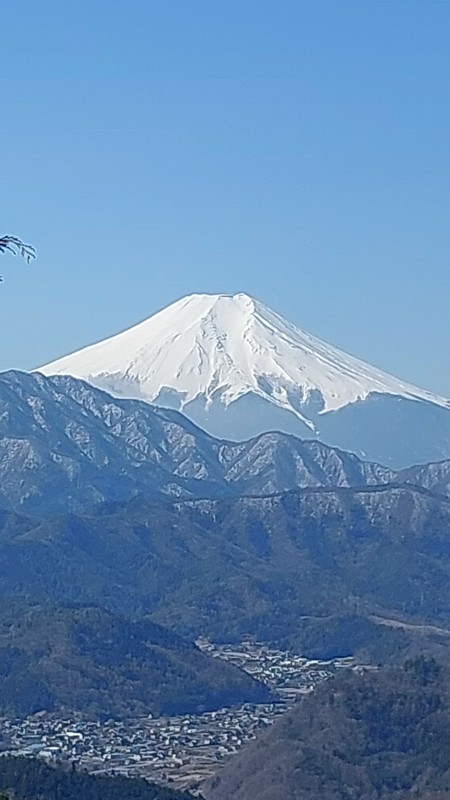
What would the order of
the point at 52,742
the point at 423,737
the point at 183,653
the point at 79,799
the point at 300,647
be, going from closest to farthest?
the point at 79,799 → the point at 423,737 → the point at 52,742 → the point at 183,653 → the point at 300,647

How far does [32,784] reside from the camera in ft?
236

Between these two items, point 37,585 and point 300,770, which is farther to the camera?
point 37,585

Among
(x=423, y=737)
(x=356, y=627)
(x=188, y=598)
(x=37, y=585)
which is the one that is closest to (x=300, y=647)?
(x=356, y=627)

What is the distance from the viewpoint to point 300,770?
80062mm

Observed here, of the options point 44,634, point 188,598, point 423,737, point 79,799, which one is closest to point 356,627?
point 188,598

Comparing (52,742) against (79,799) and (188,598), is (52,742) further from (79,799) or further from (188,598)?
(188,598)

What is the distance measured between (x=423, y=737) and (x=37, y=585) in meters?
103

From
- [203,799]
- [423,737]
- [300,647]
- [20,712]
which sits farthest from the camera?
[300,647]

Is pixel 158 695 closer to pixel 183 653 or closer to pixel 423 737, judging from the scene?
pixel 183 653

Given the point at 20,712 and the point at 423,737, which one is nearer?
the point at 423,737

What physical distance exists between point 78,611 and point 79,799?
70.1m

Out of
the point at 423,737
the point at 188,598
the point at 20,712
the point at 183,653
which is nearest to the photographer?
the point at 423,737

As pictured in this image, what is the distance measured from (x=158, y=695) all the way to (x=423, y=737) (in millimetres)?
42793

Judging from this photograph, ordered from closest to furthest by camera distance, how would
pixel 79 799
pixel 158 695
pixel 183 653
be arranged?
pixel 79 799, pixel 158 695, pixel 183 653
